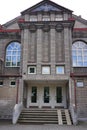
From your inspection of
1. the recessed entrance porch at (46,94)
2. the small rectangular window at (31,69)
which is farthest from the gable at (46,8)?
the recessed entrance porch at (46,94)

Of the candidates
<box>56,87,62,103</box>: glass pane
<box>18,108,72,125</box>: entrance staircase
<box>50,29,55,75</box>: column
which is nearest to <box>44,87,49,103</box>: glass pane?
<box>56,87,62,103</box>: glass pane

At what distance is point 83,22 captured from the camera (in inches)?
832

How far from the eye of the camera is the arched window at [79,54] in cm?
1806

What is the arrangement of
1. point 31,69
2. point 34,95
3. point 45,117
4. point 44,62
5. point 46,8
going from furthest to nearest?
point 46,8 < point 34,95 < point 44,62 < point 31,69 < point 45,117

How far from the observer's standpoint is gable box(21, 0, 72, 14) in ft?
63.3

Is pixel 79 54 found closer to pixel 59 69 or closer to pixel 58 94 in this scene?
pixel 59 69

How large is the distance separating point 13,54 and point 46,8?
6.50 metres

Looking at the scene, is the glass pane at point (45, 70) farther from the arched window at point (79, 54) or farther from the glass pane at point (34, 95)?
the arched window at point (79, 54)

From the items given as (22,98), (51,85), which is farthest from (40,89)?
(22,98)

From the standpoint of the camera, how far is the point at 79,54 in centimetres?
1847

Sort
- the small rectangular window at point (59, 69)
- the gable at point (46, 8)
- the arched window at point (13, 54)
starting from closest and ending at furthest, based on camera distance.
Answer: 1. the small rectangular window at point (59, 69)
2. the arched window at point (13, 54)
3. the gable at point (46, 8)

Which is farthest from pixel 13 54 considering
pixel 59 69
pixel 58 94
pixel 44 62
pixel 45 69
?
pixel 58 94

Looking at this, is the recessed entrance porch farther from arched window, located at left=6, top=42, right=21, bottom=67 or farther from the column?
arched window, located at left=6, top=42, right=21, bottom=67

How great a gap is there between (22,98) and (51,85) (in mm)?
3649
